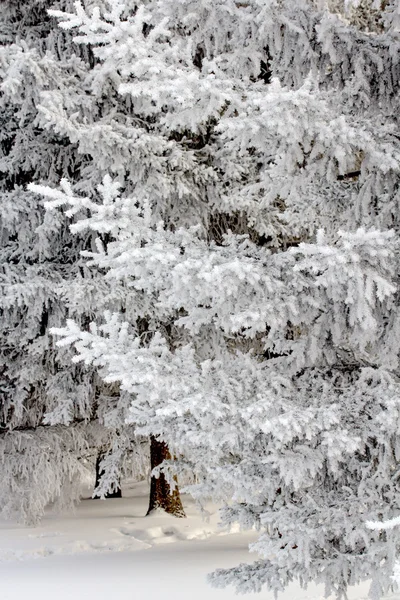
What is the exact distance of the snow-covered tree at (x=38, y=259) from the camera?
5.85 m

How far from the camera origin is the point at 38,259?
661 centimetres

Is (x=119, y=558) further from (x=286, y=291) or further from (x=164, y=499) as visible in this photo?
(x=286, y=291)

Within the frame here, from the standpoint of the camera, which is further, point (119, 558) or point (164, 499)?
point (164, 499)

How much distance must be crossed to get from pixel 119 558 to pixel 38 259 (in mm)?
3245

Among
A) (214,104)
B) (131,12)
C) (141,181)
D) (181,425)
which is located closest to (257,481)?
(181,425)

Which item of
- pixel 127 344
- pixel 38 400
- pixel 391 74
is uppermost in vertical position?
pixel 391 74

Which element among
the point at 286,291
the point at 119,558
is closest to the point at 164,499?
the point at 119,558

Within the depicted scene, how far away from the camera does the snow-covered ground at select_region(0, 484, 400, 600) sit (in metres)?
5.35

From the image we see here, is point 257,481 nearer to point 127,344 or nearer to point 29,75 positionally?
point 127,344

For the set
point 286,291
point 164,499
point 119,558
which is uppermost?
point 286,291

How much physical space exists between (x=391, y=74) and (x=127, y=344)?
87.5 inches

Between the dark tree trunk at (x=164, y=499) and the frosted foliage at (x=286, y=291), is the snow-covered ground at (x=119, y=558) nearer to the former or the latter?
the dark tree trunk at (x=164, y=499)

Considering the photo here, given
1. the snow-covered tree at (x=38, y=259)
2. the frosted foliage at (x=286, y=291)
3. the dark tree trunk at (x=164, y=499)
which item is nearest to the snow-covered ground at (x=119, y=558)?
the dark tree trunk at (x=164, y=499)

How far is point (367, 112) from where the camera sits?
404cm
